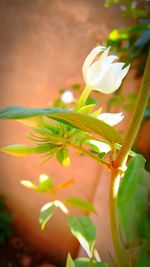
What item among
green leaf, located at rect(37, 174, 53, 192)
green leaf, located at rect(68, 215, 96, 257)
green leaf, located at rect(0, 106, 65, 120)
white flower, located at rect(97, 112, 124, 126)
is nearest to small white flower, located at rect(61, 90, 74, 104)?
green leaf, located at rect(37, 174, 53, 192)

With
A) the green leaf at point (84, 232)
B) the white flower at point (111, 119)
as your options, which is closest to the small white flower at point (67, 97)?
the green leaf at point (84, 232)

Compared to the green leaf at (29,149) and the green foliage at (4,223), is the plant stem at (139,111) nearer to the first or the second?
the green leaf at (29,149)

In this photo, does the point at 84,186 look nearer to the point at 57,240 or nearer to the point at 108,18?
the point at 57,240

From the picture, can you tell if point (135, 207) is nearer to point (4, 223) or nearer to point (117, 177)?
point (117, 177)

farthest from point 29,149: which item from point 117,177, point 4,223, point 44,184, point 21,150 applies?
point 4,223

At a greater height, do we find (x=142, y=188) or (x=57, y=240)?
(x=142, y=188)

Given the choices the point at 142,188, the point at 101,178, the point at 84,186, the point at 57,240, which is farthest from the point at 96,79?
the point at 57,240
